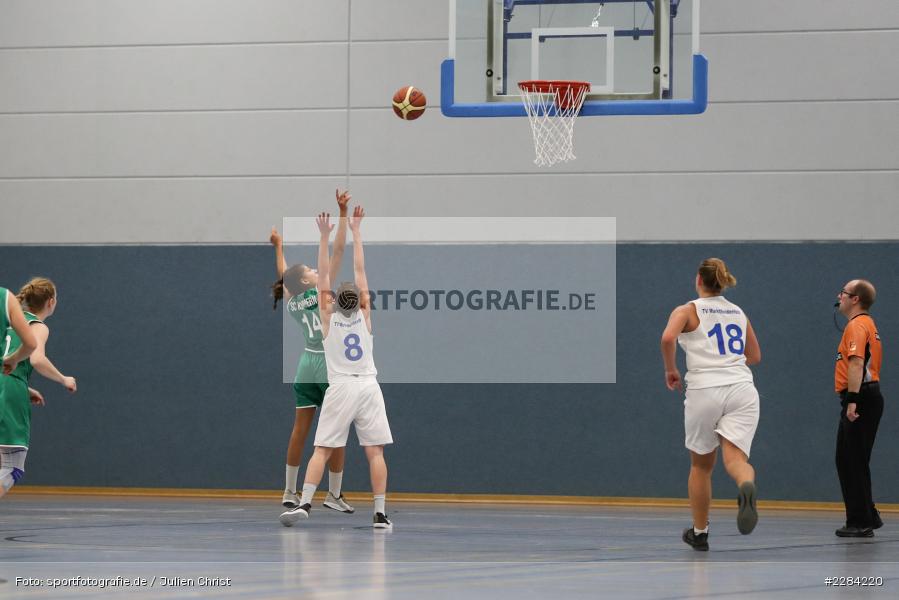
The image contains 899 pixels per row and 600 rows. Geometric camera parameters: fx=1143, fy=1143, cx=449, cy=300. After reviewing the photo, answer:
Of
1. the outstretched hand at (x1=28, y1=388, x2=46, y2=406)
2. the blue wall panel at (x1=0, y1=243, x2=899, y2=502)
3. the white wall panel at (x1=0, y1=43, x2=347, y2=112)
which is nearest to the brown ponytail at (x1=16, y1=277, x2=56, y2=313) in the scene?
the outstretched hand at (x1=28, y1=388, x2=46, y2=406)

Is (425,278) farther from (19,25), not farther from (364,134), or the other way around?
(19,25)

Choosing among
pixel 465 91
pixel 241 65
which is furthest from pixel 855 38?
pixel 241 65

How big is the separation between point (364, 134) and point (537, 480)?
11.7 feet

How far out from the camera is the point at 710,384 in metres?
6.29

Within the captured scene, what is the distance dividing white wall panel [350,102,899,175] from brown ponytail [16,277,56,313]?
14.9ft

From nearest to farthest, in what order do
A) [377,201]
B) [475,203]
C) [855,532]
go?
[855,532]
[475,203]
[377,201]

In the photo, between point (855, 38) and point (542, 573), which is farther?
point (855, 38)

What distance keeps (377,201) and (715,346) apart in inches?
193

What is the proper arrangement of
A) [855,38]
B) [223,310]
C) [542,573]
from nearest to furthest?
1. [542,573]
2. [855,38]
3. [223,310]

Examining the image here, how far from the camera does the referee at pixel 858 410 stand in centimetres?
746

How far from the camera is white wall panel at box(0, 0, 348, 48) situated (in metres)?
10.8

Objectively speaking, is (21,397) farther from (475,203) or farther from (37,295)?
(475,203)

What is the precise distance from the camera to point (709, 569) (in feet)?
17.9

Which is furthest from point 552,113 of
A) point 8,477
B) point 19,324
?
point 19,324
